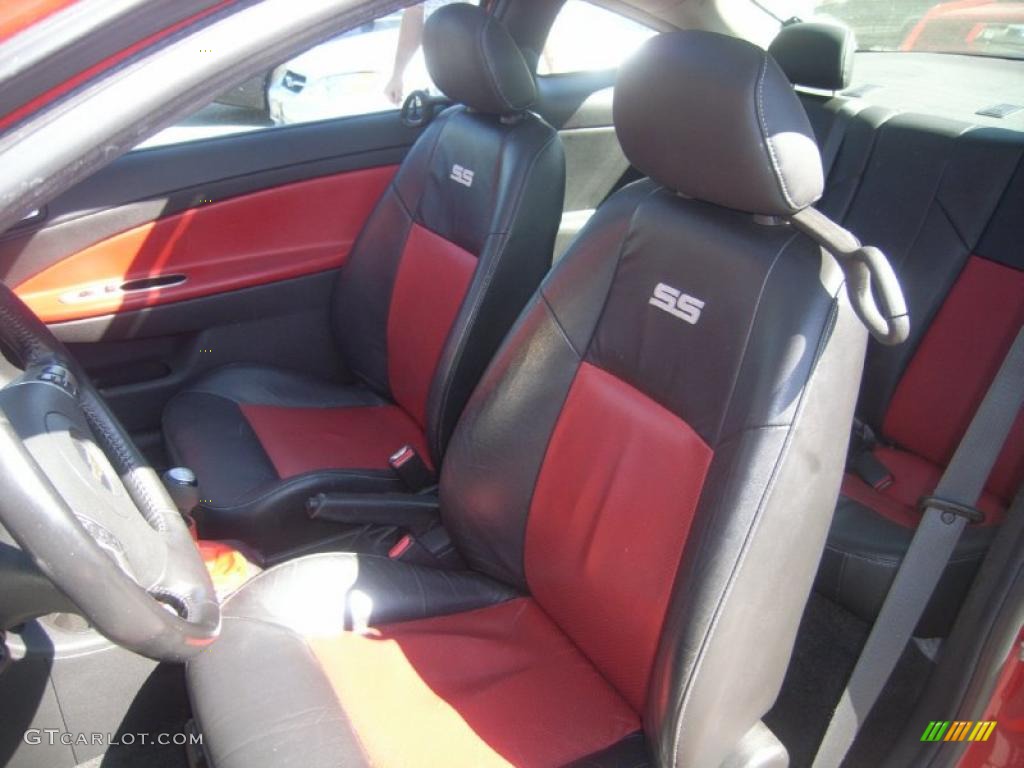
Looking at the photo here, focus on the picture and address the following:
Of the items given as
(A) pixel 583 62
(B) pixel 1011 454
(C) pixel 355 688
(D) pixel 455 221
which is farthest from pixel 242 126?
(B) pixel 1011 454

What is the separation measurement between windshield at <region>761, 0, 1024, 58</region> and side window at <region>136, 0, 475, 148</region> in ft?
3.14

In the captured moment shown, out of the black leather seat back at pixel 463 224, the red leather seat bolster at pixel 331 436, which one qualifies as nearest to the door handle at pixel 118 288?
the red leather seat bolster at pixel 331 436

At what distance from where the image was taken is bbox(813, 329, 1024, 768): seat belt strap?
139 centimetres

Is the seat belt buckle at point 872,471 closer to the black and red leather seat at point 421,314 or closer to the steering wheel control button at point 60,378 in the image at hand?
the black and red leather seat at point 421,314

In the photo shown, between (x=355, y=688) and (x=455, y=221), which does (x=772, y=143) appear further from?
(x=455, y=221)

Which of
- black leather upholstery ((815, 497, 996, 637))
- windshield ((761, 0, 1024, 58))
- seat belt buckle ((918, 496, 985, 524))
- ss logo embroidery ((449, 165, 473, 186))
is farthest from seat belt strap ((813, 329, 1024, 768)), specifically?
windshield ((761, 0, 1024, 58))

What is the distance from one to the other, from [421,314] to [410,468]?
0.38 m

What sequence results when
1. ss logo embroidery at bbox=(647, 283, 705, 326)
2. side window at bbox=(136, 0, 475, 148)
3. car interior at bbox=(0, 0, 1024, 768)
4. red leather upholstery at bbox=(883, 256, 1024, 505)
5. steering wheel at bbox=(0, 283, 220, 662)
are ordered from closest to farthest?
steering wheel at bbox=(0, 283, 220, 662) < car interior at bbox=(0, 0, 1024, 768) < ss logo embroidery at bbox=(647, 283, 705, 326) < red leather upholstery at bbox=(883, 256, 1024, 505) < side window at bbox=(136, 0, 475, 148)

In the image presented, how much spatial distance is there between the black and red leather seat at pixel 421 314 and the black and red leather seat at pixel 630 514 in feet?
1.21

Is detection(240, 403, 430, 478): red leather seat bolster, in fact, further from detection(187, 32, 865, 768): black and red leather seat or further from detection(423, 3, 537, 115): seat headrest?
detection(423, 3, 537, 115): seat headrest

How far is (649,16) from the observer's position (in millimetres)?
2252

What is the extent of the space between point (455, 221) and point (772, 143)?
3.47ft

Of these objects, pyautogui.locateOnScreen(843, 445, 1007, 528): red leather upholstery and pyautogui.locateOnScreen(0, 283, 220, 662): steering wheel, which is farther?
pyautogui.locateOnScreen(843, 445, 1007, 528): red leather upholstery

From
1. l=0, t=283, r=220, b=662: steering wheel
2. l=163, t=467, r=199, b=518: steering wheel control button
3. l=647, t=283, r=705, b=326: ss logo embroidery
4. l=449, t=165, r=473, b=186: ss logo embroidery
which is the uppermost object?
l=647, t=283, r=705, b=326: ss logo embroidery
